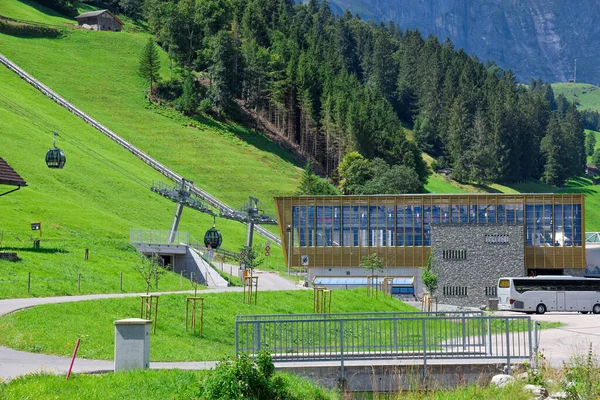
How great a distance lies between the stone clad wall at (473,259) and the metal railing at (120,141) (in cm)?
2821

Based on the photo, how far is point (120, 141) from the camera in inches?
4798

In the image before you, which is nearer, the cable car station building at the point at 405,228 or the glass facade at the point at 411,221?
the cable car station building at the point at 405,228

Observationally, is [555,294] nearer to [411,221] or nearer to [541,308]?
[541,308]

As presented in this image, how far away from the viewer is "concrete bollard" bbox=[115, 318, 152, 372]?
2450 cm

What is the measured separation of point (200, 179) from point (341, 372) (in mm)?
92501

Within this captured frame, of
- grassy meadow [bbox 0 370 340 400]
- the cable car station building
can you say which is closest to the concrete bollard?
grassy meadow [bbox 0 370 340 400]

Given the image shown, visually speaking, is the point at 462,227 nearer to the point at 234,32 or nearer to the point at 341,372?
the point at 341,372

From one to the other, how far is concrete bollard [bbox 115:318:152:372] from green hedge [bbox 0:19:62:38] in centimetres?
14421

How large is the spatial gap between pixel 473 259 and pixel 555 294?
922cm

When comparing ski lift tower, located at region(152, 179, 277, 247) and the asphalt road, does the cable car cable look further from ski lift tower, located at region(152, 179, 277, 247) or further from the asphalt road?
the asphalt road

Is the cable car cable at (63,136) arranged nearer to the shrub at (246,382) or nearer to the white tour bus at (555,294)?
the white tour bus at (555,294)

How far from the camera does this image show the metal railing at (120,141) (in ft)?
342

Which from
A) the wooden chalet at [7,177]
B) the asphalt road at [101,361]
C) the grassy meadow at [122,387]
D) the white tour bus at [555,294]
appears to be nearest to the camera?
the grassy meadow at [122,387]

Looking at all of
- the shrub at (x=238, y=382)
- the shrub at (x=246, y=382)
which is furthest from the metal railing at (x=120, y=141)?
the shrub at (x=238, y=382)
